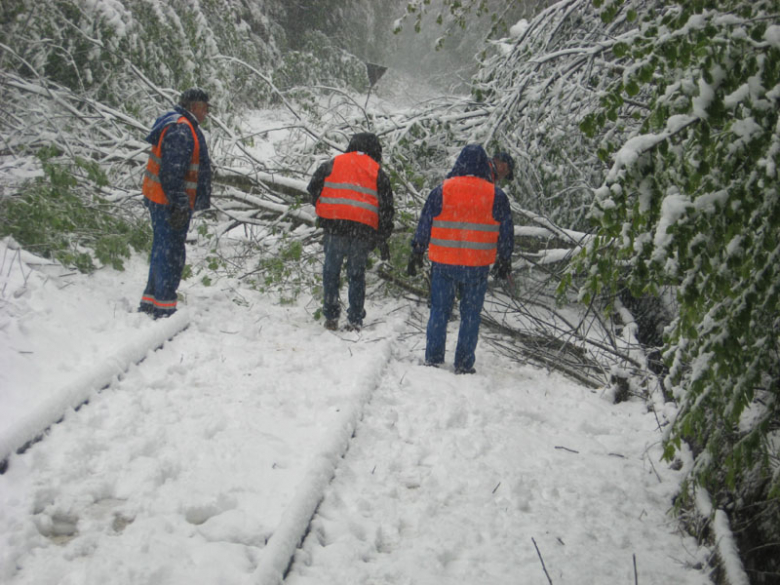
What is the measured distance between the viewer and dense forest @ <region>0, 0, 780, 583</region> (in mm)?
1735

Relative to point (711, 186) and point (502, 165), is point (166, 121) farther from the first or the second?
point (711, 186)

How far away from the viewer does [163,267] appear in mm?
5445

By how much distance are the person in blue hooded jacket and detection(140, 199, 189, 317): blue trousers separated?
2.30 metres

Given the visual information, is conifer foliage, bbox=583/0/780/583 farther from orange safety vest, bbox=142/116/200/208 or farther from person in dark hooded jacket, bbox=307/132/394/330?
A: orange safety vest, bbox=142/116/200/208

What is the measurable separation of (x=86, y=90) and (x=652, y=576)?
9651mm

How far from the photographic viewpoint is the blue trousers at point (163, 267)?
5.44m

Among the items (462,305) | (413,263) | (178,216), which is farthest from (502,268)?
(178,216)

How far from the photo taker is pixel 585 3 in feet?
20.2

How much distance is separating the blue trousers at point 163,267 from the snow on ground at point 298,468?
0.29 metres

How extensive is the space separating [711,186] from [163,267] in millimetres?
4849

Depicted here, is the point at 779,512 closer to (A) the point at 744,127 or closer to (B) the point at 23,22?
(A) the point at 744,127

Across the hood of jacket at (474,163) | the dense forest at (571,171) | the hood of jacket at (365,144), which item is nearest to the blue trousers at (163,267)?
the dense forest at (571,171)

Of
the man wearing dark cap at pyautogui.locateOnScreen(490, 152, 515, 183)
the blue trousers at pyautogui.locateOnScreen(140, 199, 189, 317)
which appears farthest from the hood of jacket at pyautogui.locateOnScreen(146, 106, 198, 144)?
the man wearing dark cap at pyautogui.locateOnScreen(490, 152, 515, 183)

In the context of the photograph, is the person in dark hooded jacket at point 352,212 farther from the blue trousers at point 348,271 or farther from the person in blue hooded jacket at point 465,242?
the person in blue hooded jacket at point 465,242
